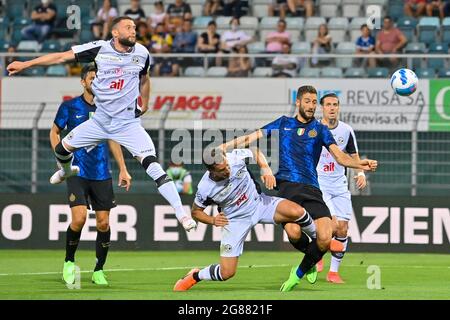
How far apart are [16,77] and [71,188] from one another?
392 inches

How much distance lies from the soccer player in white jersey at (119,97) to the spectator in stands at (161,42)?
1162cm

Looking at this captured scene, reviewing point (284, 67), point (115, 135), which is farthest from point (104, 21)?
point (115, 135)

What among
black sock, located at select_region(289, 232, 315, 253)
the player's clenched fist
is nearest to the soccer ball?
black sock, located at select_region(289, 232, 315, 253)

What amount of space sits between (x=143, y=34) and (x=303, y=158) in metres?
11.8

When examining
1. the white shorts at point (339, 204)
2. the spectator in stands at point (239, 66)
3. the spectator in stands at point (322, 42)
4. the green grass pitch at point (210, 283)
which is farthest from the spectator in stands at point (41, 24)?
the white shorts at point (339, 204)

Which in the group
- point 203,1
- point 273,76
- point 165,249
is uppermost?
point 203,1

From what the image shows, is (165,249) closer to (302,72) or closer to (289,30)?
(302,72)

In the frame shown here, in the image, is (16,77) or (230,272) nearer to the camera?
(230,272)

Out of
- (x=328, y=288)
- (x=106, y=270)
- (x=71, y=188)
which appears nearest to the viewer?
(x=328, y=288)

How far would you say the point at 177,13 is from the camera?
25.2 metres

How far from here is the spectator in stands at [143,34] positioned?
24.5 metres

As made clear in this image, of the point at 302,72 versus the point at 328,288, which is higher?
the point at 302,72

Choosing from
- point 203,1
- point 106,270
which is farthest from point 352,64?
point 106,270
